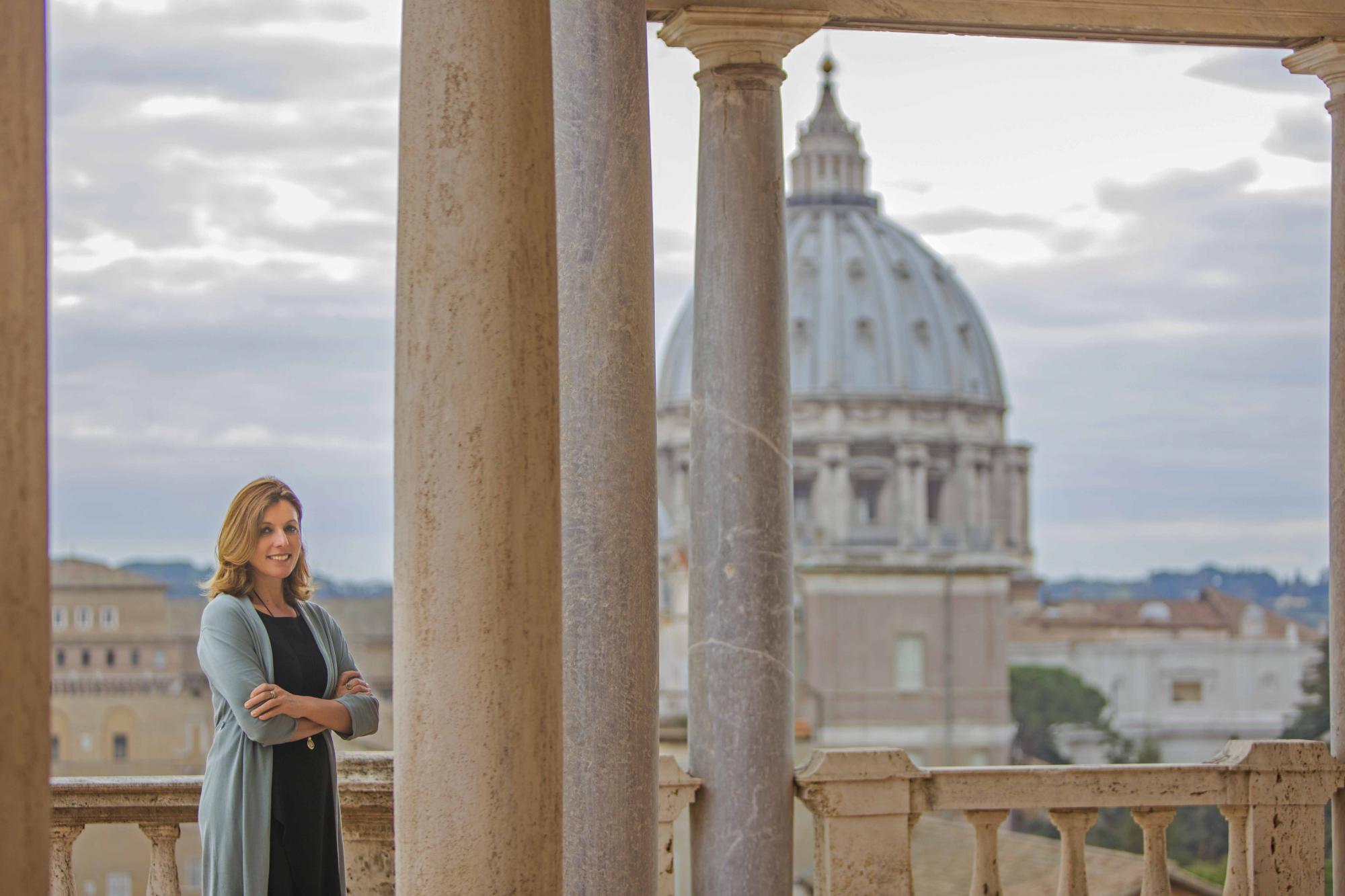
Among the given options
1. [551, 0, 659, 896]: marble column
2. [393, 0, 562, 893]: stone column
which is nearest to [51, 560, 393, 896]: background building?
[551, 0, 659, 896]: marble column

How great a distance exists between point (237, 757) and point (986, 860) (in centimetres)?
796

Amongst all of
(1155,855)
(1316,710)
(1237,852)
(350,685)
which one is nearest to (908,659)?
(1316,710)

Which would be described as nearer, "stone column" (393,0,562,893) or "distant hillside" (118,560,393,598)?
"stone column" (393,0,562,893)

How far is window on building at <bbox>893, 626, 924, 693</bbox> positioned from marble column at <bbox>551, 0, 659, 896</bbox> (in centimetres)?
17678

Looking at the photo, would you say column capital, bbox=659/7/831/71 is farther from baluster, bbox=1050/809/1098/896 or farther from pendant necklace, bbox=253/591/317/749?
pendant necklace, bbox=253/591/317/749

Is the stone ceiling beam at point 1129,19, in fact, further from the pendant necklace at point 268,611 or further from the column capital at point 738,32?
the pendant necklace at point 268,611

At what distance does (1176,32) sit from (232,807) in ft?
35.7

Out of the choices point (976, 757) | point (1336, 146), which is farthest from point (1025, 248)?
point (1336, 146)

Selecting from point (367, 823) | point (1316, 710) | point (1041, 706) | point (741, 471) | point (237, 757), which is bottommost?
point (1041, 706)

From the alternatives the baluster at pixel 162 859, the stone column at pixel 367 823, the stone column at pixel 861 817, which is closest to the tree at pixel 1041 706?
the stone column at pixel 861 817

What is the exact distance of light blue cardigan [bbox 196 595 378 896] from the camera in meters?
8.86

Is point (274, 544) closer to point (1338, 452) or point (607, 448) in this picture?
point (607, 448)

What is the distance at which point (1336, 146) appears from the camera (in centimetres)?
1603

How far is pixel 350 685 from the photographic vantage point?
938 centimetres
